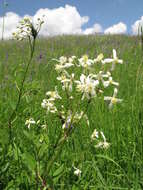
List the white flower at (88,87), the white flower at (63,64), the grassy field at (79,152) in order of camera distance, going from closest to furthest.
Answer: the white flower at (88,87), the white flower at (63,64), the grassy field at (79,152)

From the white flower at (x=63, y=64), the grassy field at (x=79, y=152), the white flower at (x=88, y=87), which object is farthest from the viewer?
the grassy field at (x=79, y=152)

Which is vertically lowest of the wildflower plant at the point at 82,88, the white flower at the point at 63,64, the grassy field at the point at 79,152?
the grassy field at the point at 79,152

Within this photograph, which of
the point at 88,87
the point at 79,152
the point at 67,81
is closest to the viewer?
the point at 88,87

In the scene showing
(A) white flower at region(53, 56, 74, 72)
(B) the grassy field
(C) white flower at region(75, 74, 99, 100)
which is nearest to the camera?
(C) white flower at region(75, 74, 99, 100)

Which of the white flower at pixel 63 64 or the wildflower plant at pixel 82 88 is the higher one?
the white flower at pixel 63 64

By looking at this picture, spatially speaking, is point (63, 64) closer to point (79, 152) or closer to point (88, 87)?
point (88, 87)

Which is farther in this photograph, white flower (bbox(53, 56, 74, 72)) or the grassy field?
the grassy field

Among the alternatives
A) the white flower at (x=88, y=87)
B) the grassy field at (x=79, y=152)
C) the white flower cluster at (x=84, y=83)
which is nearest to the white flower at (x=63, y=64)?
the white flower cluster at (x=84, y=83)

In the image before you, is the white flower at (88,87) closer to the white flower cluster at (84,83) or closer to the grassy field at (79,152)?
the white flower cluster at (84,83)

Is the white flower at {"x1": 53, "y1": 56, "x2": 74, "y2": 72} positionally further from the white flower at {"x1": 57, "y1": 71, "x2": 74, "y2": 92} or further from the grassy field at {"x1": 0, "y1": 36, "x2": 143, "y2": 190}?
the grassy field at {"x1": 0, "y1": 36, "x2": 143, "y2": 190}

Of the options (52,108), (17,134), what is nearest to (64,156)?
(17,134)

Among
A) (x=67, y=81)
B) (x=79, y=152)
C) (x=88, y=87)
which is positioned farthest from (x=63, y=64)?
(x=79, y=152)

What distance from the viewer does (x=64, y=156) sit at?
175 cm

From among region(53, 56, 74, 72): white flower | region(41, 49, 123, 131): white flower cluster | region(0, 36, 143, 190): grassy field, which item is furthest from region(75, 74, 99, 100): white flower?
region(0, 36, 143, 190): grassy field
